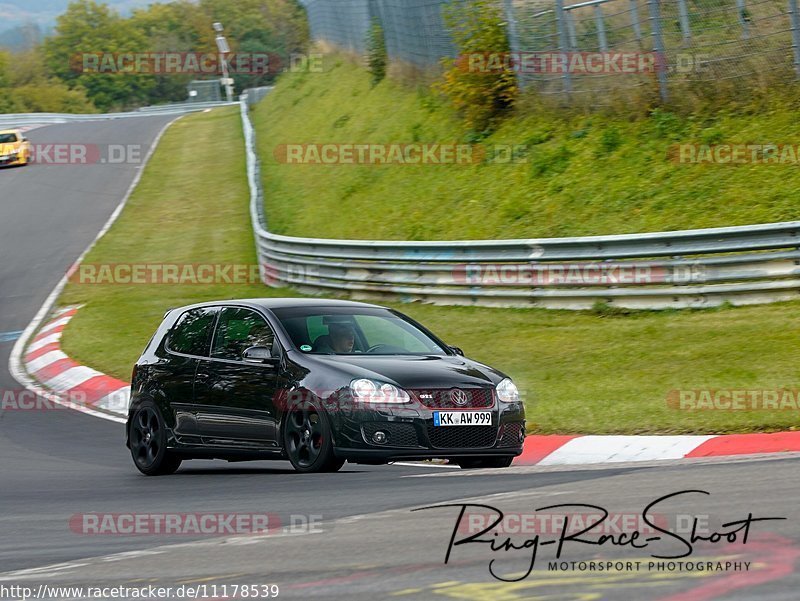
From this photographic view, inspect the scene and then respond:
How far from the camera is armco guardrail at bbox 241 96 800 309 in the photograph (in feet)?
50.8

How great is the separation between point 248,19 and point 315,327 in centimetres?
14662

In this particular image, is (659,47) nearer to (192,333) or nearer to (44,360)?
(44,360)

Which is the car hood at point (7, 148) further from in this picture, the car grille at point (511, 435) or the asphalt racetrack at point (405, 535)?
the car grille at point (511, 435)

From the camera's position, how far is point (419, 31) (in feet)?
97.8

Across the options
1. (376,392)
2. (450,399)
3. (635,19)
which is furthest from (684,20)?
(376,392)

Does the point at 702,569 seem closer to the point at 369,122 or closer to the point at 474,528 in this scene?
the point at 474,528

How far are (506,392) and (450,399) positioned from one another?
0.58 meters

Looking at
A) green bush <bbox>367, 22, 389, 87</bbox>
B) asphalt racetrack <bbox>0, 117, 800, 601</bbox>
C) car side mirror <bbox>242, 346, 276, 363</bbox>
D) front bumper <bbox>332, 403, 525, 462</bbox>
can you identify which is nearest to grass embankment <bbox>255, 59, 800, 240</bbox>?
green bush <bbox>367, 22, 389, 87</bbox>

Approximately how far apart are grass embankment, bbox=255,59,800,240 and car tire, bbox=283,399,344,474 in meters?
9.60

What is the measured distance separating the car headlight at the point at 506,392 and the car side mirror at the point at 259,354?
1698mm

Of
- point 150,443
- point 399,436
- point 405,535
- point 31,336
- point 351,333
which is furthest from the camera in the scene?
point 31,336

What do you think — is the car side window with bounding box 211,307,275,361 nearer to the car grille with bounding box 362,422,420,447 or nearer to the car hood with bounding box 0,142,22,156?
the car grille with bounding box 362,422,420,447

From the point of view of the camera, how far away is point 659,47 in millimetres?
21109

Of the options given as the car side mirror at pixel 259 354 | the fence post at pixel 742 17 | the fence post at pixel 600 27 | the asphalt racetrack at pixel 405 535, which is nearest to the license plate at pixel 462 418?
the asphalt racetrack at pixel 405 535
